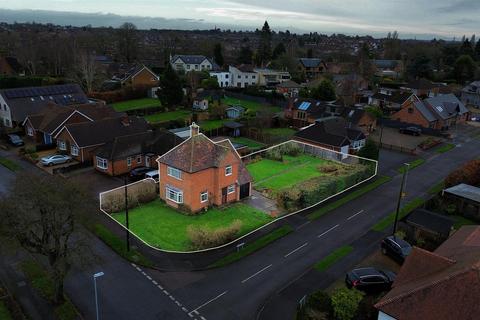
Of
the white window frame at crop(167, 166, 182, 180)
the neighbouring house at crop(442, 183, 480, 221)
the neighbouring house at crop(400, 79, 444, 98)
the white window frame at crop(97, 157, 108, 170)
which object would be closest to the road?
the white window frame at crop(167, 166, 182, 180)

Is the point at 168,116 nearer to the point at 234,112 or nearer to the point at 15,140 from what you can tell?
the point at 234,112

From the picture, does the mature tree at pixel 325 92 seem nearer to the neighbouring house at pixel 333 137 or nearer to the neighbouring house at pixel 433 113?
the neighbouring house at pixel 433 113

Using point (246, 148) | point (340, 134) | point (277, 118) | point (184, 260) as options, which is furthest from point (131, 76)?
point (184, 260)

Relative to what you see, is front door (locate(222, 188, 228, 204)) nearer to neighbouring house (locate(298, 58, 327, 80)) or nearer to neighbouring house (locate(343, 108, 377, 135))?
neighbouring house (locate(343, 108, 377, 135))

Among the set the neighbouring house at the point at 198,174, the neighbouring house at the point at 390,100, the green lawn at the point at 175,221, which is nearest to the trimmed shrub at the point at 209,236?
the green lawn at the point at 175,221

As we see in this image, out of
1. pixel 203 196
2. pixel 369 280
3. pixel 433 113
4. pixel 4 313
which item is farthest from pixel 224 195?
pixel 433 113

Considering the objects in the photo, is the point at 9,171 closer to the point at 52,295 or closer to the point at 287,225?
the point at 52,295
